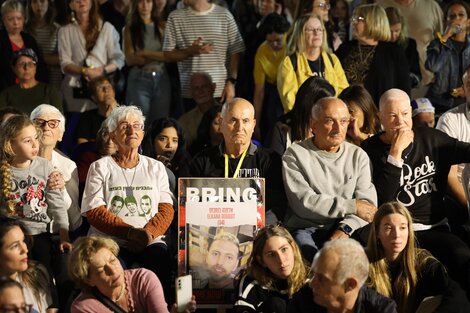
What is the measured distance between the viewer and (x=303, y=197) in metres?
7.40

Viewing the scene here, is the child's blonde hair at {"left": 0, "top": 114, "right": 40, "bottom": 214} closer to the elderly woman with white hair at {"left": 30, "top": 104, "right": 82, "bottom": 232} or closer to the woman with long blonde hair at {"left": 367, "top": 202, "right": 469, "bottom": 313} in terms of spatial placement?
the elderly woman with white hair at {"left": 30, "top": 104, "right": 82, "bottom": 232}

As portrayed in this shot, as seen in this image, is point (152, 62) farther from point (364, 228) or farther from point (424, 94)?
point (364, 228)

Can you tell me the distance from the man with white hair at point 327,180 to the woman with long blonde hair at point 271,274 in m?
0.66

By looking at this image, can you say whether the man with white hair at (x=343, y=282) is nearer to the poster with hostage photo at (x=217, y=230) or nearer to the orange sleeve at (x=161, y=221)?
the poster with hostage photo at (x=217, y=230)

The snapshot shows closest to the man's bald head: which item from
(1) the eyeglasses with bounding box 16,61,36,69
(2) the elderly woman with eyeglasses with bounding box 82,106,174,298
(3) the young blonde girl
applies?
(2) the elderly woman with eyeglasses with bounding box 82,106,174,298

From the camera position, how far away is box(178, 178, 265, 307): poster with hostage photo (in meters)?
7.00

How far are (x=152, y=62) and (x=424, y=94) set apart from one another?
89.5 inches

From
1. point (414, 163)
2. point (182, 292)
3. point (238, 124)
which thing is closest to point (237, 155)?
point (238, 124)

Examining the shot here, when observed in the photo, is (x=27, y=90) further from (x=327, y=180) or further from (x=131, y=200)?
(x=327, y=180)

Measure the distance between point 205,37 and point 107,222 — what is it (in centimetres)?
327

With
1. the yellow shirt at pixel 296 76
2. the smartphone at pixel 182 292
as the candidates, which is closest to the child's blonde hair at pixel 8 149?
the smartphone at pixel 182 292

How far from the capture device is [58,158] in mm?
7926

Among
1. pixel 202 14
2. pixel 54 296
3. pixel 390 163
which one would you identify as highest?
pixel 202 14

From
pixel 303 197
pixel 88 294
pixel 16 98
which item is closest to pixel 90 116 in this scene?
pixel 16 98
